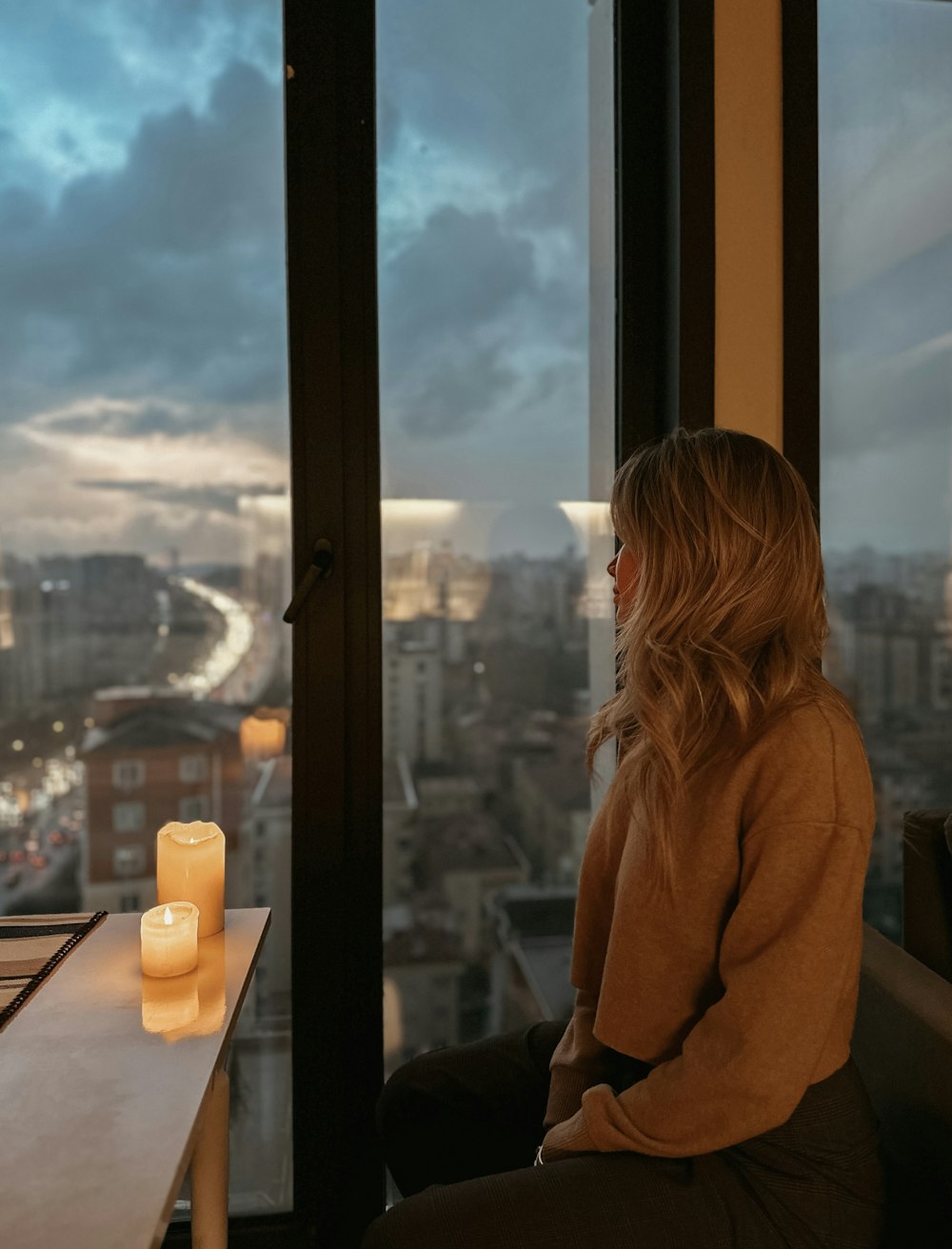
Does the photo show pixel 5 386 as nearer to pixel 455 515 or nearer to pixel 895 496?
pixel 455 515

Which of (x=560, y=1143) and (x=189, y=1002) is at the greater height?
(x=189, y=1002)

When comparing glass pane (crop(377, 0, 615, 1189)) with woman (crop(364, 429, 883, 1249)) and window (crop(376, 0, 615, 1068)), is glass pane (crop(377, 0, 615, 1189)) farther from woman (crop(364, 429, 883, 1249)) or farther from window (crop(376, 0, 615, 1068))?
woman (crop(364, 429, 883, 1249))

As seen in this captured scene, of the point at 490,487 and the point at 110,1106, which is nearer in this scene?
the point at 110,1106

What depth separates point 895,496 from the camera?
68.5 inches

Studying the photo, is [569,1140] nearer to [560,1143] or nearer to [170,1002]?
[560,1143]

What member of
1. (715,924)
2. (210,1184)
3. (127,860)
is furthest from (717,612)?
(127,860)

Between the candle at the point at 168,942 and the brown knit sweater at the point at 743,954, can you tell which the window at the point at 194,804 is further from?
the brown knit sweater at the point at 743,954

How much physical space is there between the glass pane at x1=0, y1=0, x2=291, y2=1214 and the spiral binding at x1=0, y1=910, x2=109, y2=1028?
40 centimetres

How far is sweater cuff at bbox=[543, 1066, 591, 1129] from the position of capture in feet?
3.27

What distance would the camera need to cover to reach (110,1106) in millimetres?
715

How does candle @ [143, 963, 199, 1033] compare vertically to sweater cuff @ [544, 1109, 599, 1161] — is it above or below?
above

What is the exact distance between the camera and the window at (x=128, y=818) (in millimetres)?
1504

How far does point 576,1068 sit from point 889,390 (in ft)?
4.69

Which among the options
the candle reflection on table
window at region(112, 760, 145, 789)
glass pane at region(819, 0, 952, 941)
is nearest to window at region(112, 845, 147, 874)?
window at region(112, 760, 145, 789)
